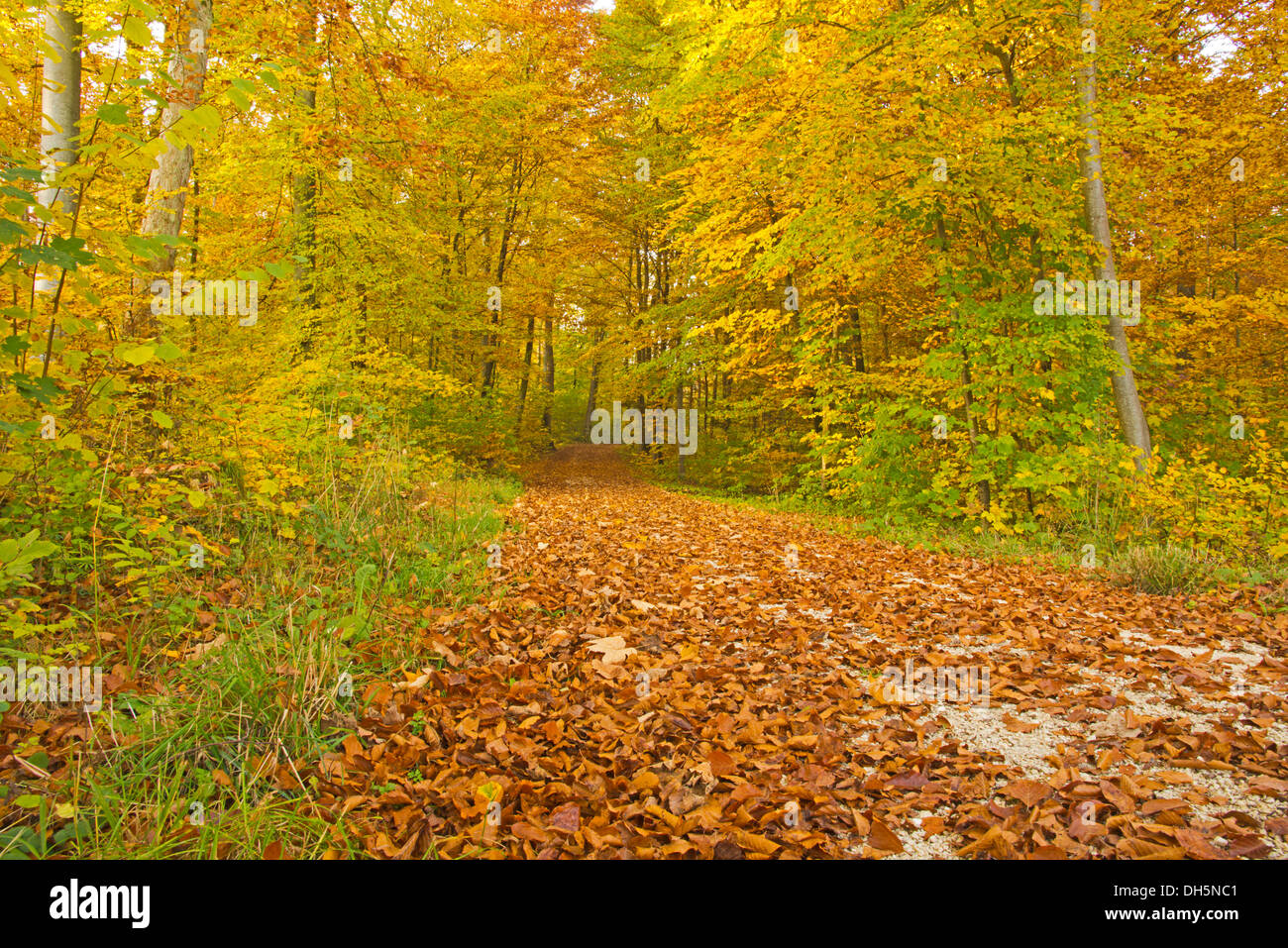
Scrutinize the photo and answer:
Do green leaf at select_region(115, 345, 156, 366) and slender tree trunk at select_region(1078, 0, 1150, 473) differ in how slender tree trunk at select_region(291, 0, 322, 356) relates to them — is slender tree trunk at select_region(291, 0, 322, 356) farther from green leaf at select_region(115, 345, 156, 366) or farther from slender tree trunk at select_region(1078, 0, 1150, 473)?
slender tree trunk at select_region(1078, 0, 1150, 473)

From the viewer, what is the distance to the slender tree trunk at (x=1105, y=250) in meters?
7.70

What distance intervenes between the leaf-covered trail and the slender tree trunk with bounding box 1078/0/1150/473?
3.85 m

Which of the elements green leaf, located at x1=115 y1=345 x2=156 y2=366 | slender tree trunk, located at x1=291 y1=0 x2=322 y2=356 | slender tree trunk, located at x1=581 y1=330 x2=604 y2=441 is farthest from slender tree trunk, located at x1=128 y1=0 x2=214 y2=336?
slender tree trunk, located at x1=581 y1=330 x2=604 y2=441

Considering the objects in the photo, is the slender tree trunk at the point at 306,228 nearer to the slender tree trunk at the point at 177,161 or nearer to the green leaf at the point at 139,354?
the slender tree trunk at the point at 177,161

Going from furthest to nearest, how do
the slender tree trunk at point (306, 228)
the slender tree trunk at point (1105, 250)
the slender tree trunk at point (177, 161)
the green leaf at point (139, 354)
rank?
1. the slender tree trunk at point (306, 228)
2. the slender tree trunk at point (1105, 250)
3. the slender tree trunk at point (177, 161)
4. the green leaf at point (139, 354)

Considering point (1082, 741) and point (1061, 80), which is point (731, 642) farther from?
point (1061, 80)

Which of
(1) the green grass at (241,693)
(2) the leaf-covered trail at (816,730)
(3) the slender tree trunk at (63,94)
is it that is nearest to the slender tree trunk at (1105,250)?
(2) the leaf-covered trail at (816,730)

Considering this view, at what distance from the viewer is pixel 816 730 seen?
2.95 metres

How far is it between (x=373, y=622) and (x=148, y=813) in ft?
5.22

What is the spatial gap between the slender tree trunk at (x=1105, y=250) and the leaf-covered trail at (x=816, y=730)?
3.85 metres

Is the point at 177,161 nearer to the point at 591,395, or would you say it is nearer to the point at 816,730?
the point at 816,730

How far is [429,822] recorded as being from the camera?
2211 mm

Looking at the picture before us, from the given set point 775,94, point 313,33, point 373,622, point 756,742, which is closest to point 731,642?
point 756,742

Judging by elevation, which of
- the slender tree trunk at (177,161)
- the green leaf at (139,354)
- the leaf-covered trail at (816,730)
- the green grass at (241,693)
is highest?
the slender tree trunk at (177,161)
